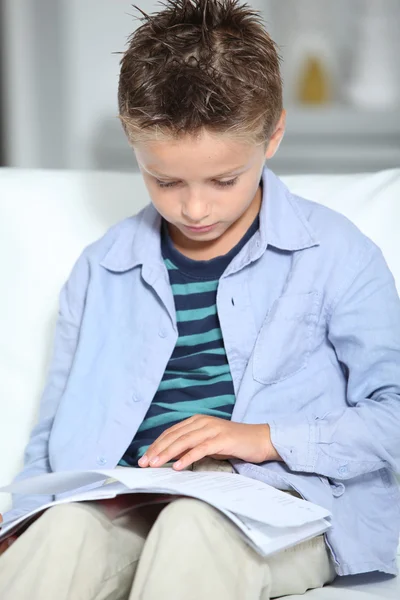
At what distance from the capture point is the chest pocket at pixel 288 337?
130 centimetres

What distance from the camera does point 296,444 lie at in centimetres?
121

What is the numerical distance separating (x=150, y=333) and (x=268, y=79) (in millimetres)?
399

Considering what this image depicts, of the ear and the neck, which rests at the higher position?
the ear

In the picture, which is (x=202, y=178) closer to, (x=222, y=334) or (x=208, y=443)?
(x=222, y=334)

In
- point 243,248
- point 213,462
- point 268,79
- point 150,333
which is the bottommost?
point 213,462

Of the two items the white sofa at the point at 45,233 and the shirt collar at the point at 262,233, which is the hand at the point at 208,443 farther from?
the white sofa at the point at 45,233

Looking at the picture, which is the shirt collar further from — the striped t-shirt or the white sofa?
the white sofa

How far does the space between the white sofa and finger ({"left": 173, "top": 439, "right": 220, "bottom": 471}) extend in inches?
18.5

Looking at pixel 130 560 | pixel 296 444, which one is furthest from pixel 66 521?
pixel 296 444

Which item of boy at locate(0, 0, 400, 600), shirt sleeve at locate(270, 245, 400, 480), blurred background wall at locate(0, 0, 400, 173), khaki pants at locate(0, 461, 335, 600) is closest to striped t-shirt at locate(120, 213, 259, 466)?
boy at locate(0, 0, 400, 600)

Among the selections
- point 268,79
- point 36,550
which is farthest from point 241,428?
point 268,79

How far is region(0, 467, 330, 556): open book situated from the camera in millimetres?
998

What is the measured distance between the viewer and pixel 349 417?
4.02ft

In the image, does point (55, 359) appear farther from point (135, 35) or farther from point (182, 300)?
point (135, 35)
